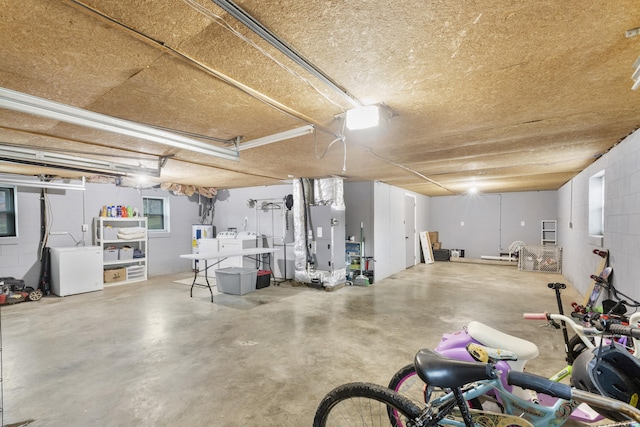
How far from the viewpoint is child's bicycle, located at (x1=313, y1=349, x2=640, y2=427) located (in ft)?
3.36

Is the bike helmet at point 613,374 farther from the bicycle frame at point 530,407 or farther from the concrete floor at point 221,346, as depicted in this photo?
the concrete floor at point 221,346

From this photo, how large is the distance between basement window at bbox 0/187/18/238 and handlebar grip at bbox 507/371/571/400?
758 centimetres

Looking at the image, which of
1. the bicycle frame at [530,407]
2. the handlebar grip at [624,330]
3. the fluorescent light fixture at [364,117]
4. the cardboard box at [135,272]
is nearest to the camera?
the bicycle frame at [530,407]

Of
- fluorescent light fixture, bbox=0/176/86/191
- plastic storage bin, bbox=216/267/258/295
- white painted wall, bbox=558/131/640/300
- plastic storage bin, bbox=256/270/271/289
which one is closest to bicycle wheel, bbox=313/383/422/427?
white painted wall, bbox=558/131/640/300

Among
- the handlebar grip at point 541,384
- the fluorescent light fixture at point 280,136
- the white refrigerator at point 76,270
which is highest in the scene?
the fluorescent light fixture at point 280,136

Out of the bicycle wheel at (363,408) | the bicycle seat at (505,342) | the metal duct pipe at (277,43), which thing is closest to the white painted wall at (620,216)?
the bicycle seat at (505,342)

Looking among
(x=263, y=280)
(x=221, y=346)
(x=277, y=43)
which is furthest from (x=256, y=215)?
(x=277, y=43)

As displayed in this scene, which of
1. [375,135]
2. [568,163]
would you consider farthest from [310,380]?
[568,163]

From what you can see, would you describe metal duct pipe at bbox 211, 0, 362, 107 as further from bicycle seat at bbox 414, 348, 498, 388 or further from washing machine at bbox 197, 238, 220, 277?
washing machine at bbox 197, 238, 220, 277

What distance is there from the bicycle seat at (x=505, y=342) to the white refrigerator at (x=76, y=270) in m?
6.59

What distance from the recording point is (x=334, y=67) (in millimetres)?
1615

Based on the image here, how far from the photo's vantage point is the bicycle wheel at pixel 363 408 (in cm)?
123

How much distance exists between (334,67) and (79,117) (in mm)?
1801

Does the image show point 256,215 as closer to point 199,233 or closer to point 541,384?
point 199,233
